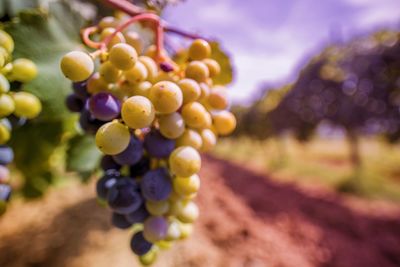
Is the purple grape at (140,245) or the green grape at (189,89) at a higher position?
the green grape at (189,89)

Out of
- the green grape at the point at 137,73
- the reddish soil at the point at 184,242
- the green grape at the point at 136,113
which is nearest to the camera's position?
the green grape at the point at 136,113

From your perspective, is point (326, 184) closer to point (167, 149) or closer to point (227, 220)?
point (227, 220)

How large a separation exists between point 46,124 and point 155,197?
707mm

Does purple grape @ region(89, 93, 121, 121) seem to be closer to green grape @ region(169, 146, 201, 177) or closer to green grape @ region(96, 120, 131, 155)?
green grape @ region(96, 120, 131, 155)

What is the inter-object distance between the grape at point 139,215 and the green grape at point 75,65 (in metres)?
0.40

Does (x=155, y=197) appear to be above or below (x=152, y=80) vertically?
below

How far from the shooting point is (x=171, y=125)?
0.75 metres

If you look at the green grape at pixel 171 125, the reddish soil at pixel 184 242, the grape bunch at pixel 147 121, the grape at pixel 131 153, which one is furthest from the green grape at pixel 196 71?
the reddish soil at pixel 184 242

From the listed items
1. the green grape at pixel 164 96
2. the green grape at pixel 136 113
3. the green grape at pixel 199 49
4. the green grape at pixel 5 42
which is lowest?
the green grape at pixel 5 42

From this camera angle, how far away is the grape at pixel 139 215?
2.80 ft

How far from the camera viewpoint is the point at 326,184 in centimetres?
896

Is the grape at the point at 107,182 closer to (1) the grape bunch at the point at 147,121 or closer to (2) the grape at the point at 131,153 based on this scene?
(1) the grape bunch at the point at 147,121

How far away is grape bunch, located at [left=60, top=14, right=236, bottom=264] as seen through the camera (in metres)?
0.68

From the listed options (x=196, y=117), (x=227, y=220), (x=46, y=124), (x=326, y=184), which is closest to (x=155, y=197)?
(x=196, y=117)
